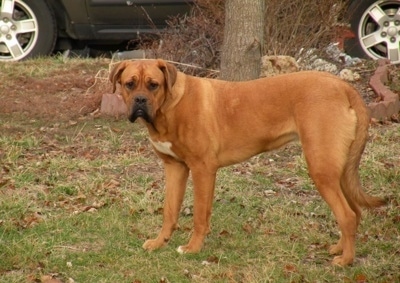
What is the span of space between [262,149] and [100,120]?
3.82 metres

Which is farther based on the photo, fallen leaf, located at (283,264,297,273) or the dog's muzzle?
the dog's muzzle

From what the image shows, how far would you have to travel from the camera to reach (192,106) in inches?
246

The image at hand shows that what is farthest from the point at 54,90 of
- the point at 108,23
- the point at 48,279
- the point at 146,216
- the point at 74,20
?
the point at 48,279

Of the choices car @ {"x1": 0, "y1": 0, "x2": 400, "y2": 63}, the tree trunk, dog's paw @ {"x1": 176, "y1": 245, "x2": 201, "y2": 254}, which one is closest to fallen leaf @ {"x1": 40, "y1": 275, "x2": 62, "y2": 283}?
dog's paw @ {"x1": 176, "y1": 245, "x2": 201, "y2": 254}

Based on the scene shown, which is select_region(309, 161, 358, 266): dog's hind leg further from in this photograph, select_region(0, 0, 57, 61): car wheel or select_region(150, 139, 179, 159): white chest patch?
select_region(0, 0, 57, 61): car wheel

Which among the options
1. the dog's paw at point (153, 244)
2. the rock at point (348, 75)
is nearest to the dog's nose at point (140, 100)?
the dog's paw at point (153, 244)

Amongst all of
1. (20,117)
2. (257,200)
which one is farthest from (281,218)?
(20,117)

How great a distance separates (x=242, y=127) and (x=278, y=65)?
4.13 m

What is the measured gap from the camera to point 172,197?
21.4ft

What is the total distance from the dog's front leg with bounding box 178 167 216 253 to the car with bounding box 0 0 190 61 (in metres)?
6.16

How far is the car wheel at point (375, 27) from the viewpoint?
11727mm

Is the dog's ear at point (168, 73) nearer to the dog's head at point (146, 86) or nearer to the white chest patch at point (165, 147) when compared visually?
the dog's head at point (146, 86)

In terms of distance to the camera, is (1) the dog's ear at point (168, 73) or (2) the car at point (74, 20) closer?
(1) the dog's ear at point (168, 73)

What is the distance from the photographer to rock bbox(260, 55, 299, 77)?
10305mm
